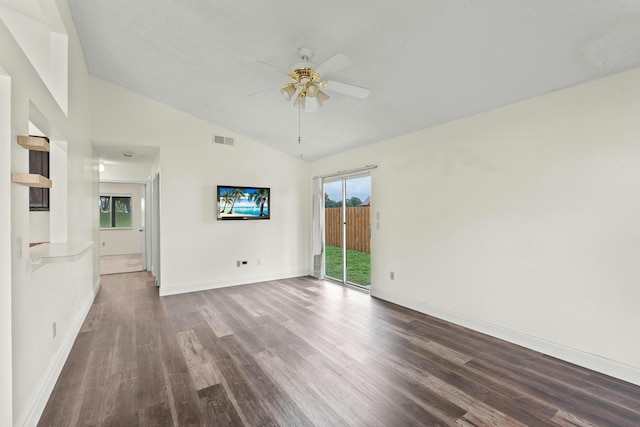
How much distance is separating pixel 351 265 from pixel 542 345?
10.9 ft

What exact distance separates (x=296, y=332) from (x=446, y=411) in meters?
1.78

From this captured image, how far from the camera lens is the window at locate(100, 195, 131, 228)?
9414mm

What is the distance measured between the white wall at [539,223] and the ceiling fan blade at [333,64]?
2.01m

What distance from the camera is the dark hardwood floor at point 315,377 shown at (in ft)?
6.57

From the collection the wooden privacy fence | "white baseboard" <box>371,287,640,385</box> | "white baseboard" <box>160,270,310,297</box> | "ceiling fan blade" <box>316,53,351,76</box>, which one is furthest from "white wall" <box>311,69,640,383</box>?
"white baseboard" <box>160,270,310,297</box>

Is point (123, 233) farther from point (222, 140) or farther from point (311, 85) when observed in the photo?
point (311, 85)

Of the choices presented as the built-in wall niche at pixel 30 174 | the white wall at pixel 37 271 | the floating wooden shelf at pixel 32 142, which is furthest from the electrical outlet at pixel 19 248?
the floating wooden shelf at pixel 32 142

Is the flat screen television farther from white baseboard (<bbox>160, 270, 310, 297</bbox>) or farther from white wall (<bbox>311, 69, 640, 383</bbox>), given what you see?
white wall (<bbox>311, 69, 640, 383</bbox>)

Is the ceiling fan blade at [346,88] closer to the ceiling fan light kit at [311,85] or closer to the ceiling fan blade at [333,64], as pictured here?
the ceiling fan light kit at [311,85]

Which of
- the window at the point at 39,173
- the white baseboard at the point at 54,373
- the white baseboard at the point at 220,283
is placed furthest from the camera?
the white baseboard at the point at 220,283

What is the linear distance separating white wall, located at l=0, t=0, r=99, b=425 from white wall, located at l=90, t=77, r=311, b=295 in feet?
3.23

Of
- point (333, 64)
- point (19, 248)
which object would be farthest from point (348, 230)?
point (19, 248)

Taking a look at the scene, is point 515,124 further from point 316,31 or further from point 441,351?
point 441,351

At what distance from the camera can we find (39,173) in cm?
292
